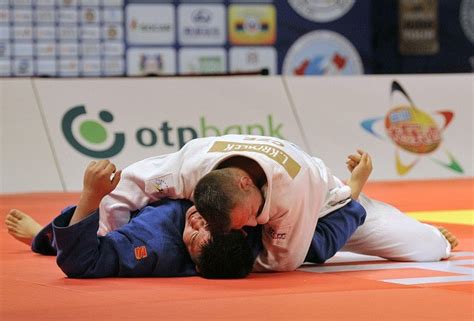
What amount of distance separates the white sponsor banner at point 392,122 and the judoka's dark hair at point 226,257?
5.34 meters

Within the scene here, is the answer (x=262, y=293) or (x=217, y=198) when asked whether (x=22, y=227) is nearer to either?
(x=217, y=198)

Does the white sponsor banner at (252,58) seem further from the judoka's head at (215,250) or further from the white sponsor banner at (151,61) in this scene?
the judoka's head at (215,250)

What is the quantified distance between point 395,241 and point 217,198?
49.8 inches

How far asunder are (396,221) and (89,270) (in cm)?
149

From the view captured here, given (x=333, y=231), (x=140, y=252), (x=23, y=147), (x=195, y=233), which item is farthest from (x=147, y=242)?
(x=23, y=147)

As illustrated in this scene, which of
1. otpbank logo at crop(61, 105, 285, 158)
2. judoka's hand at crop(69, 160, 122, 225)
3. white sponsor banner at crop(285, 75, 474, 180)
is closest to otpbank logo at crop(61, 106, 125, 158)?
otpbank logo at crop(61, 105, 285, 158)

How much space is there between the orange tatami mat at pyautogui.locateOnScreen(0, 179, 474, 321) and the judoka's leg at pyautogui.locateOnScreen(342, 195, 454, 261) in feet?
0.20

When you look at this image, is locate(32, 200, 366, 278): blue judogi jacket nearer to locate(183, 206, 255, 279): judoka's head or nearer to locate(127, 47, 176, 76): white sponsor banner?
locate(183, 206, 255, 279): judoka's head

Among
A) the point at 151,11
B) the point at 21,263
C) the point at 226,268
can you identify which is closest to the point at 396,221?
the point at 226,268

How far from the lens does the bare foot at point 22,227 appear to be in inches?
200

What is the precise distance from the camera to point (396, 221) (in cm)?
488

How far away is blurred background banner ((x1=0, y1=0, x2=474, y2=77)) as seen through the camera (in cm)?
1203

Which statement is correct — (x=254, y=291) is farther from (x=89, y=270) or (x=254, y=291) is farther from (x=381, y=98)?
(x=381, y=98)

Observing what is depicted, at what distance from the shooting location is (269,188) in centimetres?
403
